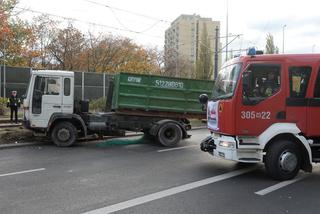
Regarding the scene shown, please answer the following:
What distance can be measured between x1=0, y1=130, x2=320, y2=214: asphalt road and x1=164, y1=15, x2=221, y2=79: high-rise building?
101ft

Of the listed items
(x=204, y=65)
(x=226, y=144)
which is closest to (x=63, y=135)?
(x=226, y=144)

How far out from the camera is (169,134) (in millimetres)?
13891

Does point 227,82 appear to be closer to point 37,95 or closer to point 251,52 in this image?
point 251,52

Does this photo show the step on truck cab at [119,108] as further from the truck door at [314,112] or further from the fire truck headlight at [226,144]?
the truck door at [314,112]

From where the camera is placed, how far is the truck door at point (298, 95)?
8281mm

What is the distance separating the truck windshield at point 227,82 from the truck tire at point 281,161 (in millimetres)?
1437

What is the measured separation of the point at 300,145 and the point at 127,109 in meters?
6.64

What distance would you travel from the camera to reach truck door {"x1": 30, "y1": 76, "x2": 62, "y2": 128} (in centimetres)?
1310

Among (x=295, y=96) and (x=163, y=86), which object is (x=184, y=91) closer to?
(x=163, y=86)

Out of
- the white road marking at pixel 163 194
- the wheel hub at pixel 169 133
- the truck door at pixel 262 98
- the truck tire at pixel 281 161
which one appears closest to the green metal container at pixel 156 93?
the wheel hub at pixel 169 133

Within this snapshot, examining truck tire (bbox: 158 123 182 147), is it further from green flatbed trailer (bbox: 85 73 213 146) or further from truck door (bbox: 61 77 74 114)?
truck door (bbox: 61 77 74 114)

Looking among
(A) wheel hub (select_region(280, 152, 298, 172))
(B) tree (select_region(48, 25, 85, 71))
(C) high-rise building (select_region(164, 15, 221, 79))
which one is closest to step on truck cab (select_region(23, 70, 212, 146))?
(A) wheel hub (select_region(280, 152, 298, 172))

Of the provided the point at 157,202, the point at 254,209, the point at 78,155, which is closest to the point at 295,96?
the point at 254,209

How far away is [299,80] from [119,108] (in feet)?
22.0
